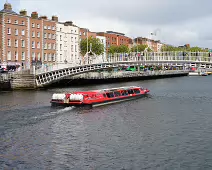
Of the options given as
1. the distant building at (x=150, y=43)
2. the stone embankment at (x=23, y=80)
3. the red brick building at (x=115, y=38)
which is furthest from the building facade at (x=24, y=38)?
the distant building at (x=150, y=43)

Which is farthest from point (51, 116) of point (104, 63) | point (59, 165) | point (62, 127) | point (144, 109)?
point (104, 63)

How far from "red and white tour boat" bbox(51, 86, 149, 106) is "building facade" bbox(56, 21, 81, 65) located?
38740mm

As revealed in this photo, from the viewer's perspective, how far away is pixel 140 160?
17500mm

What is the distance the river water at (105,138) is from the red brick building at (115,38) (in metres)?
75.7

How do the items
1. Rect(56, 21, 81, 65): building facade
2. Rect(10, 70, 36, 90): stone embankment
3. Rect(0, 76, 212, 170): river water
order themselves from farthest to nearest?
Rect(56, 21, 81, 65): building facade → Rect(10, 70, 36, 90): stone embankment → Rect(0, 76, 212, 170): river water

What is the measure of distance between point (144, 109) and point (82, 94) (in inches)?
222

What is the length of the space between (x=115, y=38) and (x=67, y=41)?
32934 mm

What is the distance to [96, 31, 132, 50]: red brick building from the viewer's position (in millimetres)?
106938

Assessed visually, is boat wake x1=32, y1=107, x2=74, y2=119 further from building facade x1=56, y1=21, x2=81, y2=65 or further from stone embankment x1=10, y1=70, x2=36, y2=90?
building facade x1=56, y1=21, x2=81, y2=65

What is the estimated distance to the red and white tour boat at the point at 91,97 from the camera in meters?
32.8

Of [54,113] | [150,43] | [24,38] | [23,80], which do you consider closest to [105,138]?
[54,113]

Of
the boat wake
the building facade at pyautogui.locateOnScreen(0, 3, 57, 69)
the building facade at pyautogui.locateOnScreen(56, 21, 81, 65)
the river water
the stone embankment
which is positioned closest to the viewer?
the river water

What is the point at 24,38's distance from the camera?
6750cm

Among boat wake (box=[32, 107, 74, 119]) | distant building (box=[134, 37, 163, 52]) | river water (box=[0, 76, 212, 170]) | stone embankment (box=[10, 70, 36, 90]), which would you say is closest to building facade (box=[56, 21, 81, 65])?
stone embankment (box=[10, 70, 36, 90])
